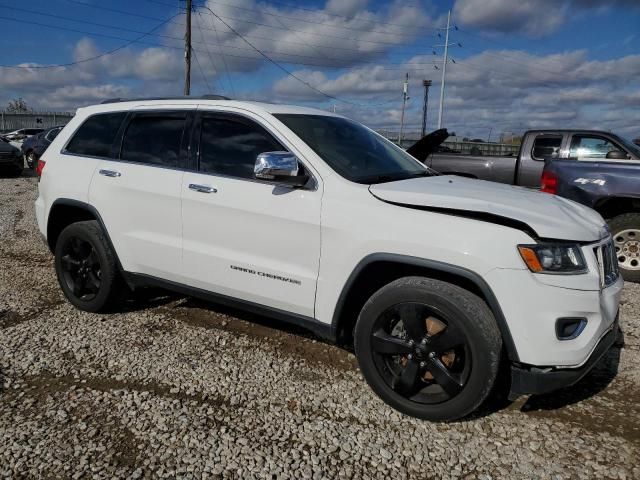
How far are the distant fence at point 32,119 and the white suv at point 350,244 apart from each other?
1561 inches

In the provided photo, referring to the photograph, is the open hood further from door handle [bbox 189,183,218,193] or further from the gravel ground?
door handle [bbox 189,183,218,193]

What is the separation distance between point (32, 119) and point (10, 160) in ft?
93.3

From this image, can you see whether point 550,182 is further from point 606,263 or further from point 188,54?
point 188,54

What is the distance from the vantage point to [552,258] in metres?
2.57

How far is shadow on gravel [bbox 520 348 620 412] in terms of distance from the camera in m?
3.17

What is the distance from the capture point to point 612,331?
2.93m

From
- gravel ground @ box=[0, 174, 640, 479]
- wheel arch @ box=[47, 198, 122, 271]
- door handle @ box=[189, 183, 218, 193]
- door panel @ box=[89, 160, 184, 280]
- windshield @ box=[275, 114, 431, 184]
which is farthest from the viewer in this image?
wheel arch @ box=[47, 198, 122, 271]

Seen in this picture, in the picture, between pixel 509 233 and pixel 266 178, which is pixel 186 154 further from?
pixel 509 233

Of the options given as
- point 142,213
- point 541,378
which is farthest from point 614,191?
point 142,213

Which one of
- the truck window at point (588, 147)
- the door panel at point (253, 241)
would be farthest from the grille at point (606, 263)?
the truck window at point (588, 147)

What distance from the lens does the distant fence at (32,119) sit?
38625 millimetres

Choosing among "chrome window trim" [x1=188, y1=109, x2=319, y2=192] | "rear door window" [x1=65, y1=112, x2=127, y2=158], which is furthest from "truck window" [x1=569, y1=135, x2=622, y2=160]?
"rear door window" [x1=65, y1=112, x2=127, y2=158]

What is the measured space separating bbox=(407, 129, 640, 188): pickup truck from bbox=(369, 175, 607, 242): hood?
4.23 meters

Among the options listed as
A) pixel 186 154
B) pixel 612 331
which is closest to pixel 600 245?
pixel 612 331
